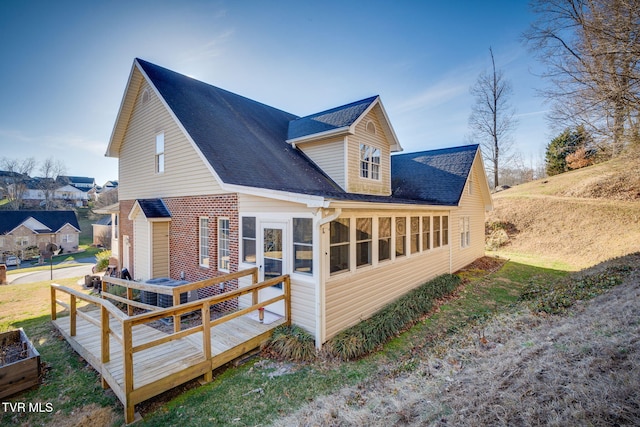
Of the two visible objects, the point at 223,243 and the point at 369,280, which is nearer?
the point at 369,280

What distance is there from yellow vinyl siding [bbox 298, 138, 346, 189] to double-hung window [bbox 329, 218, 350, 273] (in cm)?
416

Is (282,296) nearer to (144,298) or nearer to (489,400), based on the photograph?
(489,400)

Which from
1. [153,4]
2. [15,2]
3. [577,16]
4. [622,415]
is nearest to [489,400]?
[622,415]

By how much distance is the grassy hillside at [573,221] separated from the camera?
16172 millimetres

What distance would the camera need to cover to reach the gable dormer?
33.8 ft

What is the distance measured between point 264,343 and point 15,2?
51.2 feet

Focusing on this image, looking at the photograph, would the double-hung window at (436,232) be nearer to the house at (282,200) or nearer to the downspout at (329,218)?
the house at (282,200)

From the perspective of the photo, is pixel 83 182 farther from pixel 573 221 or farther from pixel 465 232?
pixel 573 221

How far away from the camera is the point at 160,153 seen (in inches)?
394

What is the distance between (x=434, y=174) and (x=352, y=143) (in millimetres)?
6186

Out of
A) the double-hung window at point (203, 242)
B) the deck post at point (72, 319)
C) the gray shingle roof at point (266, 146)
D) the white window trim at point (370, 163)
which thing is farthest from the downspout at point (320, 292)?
the white window trim at point (370, 163)

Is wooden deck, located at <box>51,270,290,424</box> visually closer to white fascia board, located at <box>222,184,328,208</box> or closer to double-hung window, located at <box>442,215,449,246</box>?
white fascia board, located at <box>222,184,328,208</box>

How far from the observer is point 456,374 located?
13.4ft

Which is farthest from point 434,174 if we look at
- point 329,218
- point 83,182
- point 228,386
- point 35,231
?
point 83,182
